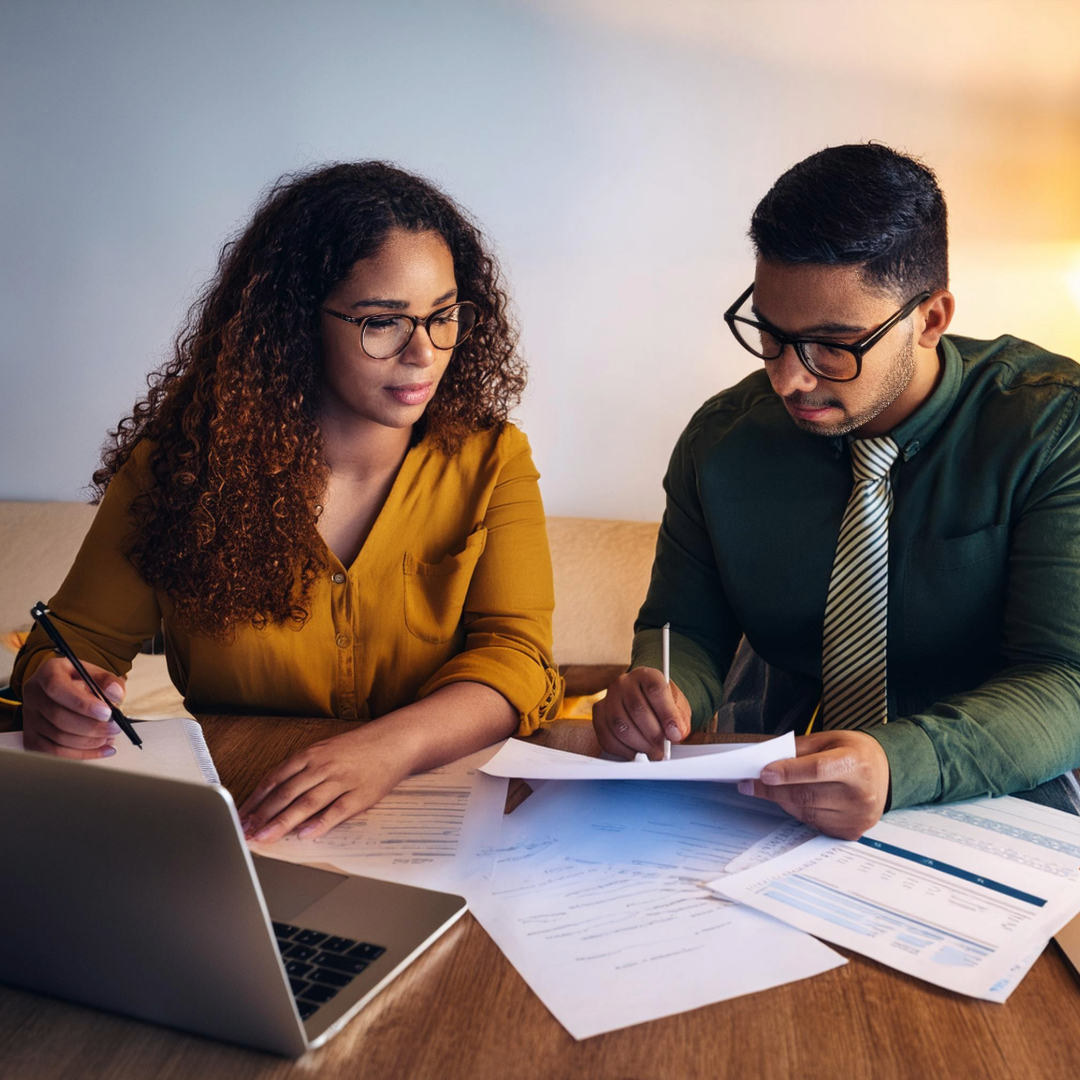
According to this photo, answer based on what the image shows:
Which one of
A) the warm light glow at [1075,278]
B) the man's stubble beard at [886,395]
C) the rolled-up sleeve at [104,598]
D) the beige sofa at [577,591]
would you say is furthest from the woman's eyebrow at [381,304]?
Result: the warm light glow at [1075,278]

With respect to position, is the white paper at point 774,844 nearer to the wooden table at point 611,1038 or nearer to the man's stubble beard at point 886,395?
the wooden table at point 611,1038

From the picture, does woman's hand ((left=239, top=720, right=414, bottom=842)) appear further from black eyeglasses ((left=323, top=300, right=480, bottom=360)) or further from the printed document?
black eyeglasses ((left=323, top=300, right=480, bottom=360))

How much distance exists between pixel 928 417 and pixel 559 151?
1.46 meters

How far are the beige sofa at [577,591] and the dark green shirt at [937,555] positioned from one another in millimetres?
905

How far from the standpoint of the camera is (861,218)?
1.21 meters

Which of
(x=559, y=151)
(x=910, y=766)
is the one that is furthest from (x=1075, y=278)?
(x=910, y=766)

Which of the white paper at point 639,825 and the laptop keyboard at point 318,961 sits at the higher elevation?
the laptop keyboard at point 318,961

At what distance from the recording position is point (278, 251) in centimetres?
141

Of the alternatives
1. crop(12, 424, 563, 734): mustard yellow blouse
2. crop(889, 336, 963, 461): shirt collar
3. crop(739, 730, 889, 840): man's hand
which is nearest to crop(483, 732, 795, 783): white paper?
crop(739, 730, 889, 840): man's hand

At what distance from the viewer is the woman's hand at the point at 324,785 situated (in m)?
0.97

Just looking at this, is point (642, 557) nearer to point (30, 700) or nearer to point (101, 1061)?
point (30, 700)

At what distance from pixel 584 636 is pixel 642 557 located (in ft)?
0.77

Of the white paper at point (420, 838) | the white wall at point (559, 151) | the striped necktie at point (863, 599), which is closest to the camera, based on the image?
the white paper at point (420, 838)

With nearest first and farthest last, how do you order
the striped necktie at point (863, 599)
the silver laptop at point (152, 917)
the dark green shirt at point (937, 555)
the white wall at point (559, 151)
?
1. the silver laptop at point (152, 917)
2. the dark green shirt at point (937, 555)
3. the striped necktie at point (863, 599)
4. the white wall at point (559, 151)
